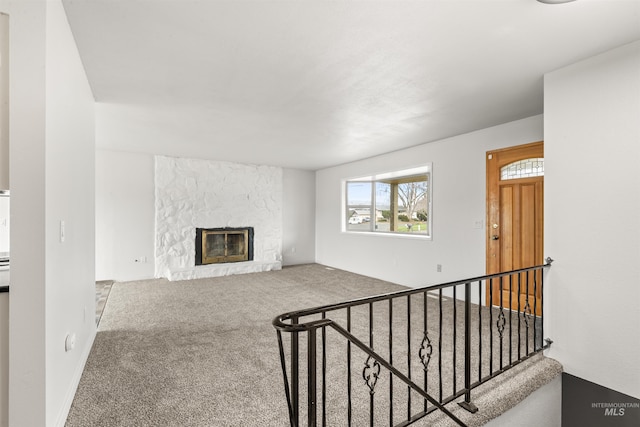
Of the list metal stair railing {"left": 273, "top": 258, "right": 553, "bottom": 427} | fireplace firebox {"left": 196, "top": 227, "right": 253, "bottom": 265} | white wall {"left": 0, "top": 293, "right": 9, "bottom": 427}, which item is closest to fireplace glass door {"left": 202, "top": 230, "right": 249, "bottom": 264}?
fireplace firebox {"left": 196, "top": 227, "right": 253, "bottom": 265}

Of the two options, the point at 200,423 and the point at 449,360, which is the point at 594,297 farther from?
the point at 200,423

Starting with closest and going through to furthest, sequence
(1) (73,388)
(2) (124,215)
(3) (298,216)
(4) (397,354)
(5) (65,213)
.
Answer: (5) (65,213)
(1) (73,388)
(4) (397,354)
(2) (124,215)
(3) (298,216)

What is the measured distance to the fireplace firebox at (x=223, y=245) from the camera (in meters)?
6.37

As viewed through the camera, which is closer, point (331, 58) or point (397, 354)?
point (331, 58)

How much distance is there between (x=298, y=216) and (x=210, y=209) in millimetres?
2159

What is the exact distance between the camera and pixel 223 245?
6.66 metres

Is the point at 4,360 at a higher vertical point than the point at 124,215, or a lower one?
lower

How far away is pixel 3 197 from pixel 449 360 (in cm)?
323

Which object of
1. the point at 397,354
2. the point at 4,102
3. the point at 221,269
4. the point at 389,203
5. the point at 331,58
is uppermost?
the point at 331,58

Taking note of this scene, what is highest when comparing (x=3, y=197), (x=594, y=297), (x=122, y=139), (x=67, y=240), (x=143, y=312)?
(x=122, y=139)

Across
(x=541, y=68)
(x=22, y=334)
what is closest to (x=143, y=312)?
(x=22, y=334)

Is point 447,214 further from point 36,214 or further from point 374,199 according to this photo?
point 36,214

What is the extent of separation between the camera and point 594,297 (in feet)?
7.64

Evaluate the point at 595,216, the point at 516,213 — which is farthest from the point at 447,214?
the point at 595,216
